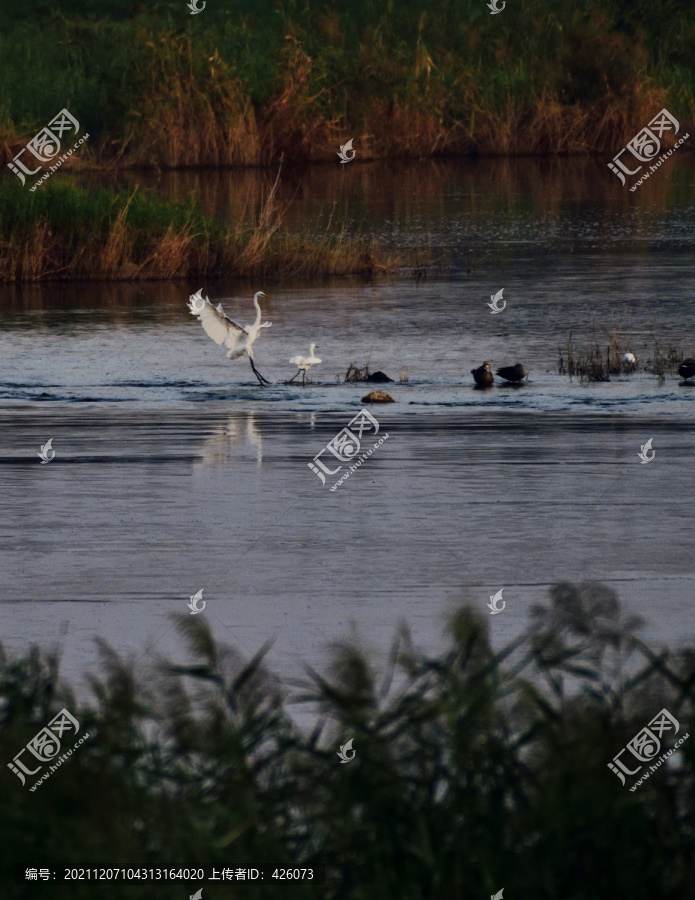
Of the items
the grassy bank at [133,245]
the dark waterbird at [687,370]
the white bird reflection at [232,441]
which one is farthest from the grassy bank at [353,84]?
the white bird reflection at [232,441]

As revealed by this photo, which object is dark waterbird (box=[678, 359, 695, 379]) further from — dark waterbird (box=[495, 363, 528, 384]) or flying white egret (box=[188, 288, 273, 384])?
flying white egret (box=[188, 288, 273, 384])

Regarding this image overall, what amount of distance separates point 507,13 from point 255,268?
2905 centimetres

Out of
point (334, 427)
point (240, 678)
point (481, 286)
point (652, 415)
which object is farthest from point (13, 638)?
point (481, 286)

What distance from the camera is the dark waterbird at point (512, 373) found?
17094mm

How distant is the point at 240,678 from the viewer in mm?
5438

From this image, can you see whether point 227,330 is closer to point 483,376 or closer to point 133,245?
point 483,376

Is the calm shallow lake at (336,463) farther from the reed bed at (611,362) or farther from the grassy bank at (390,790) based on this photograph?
the grassy bank at (390,790)

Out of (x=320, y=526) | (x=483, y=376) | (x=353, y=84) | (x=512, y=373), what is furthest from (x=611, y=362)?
(x=353, y=84)

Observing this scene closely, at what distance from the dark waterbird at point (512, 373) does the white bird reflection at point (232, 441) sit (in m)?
2.56

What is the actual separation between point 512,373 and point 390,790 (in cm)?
1206

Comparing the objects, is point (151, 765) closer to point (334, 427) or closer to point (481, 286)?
point (334, 427)

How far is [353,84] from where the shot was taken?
154 feet

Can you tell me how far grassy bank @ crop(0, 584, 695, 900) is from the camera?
489cm

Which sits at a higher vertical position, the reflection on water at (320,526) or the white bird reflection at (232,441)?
the white bird reflection at (232,441)
